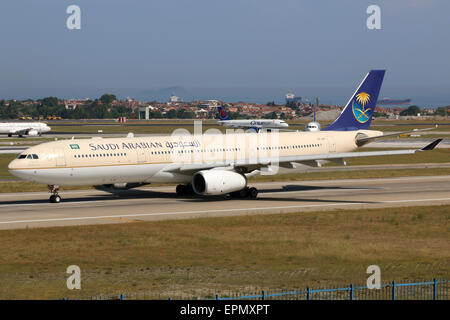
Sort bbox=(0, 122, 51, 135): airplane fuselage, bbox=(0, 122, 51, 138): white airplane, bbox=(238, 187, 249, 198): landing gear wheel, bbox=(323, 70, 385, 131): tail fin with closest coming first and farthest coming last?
1. bbox=(238, 187, 249, 198): landing gear wheel
2. bbox=(323, 70, 385, 131): tail fin
3. bbox=(0, 122, 51, 138): white airplane
4. bbox=(0, 122, 51, 135): airplane fuselage

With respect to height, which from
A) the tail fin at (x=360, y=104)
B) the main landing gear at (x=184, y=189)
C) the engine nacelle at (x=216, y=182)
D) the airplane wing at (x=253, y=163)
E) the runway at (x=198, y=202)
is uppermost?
the tail fin at (x=360, y=104)

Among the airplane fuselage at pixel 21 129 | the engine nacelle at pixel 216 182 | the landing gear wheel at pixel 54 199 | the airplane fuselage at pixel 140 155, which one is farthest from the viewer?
the airplane fuselage at pixel 21 129

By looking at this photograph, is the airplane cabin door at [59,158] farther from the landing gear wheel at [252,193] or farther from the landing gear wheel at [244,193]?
the landing gear wheel at [252,193]

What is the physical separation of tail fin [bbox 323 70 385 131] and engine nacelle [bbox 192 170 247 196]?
49.3ft

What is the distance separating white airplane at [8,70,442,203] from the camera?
45.1 meters

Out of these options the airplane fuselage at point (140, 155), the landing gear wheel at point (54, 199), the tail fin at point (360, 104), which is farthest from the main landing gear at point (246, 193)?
the landing gear wheel at point (54, 199)

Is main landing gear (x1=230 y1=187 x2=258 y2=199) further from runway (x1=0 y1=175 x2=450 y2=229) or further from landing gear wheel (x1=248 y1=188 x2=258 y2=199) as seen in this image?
runway (x1=0 y1=175 x2=450 y2=229)

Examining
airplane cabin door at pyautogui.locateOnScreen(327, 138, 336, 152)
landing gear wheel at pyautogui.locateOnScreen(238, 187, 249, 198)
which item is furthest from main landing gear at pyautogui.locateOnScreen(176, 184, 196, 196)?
airplane cabin door at pyautogui.locateOnScreen(327, 138, 336, 152)

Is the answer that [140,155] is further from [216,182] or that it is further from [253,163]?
[253,163]

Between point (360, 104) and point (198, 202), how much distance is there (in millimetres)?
19762

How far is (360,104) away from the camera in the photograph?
5894 centimetres

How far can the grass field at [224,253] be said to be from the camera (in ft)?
82.6

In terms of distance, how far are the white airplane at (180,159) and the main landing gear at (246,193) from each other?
3.1 inches
